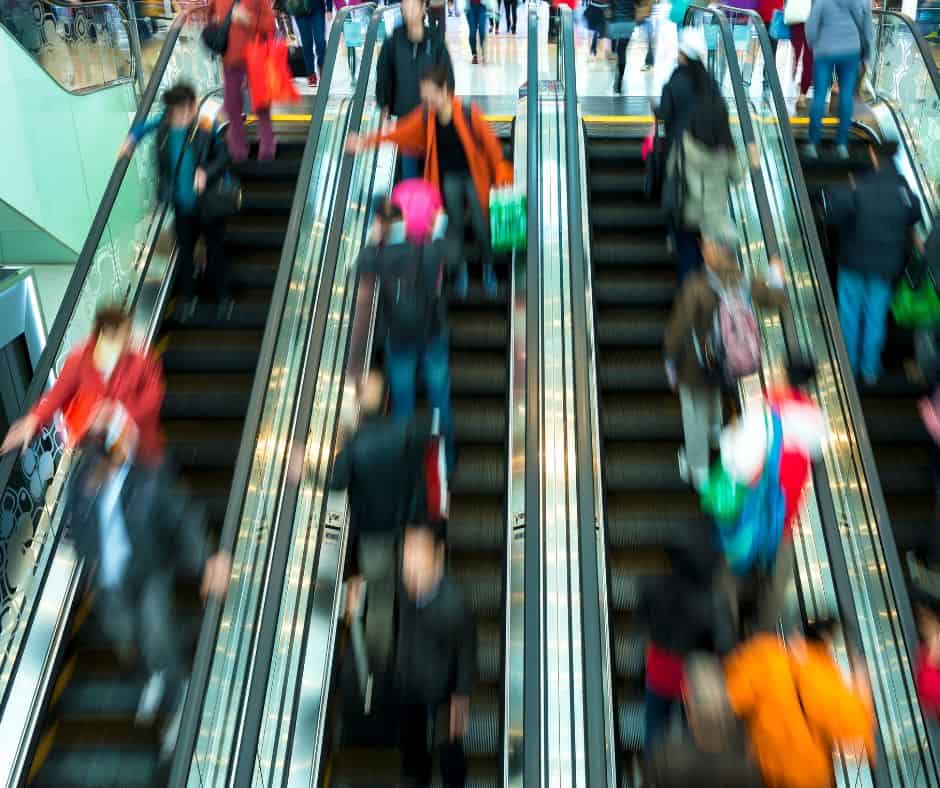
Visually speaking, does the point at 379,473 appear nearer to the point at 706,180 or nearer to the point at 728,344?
the point at 728,344

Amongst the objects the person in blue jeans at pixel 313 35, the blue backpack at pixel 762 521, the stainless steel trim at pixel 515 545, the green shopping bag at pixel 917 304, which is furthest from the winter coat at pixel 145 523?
the person in blue jeans at pixel 313 35

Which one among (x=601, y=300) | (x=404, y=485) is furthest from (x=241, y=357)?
(x=404, y=485)

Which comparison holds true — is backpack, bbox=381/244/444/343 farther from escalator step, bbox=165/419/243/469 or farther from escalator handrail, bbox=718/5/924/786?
escalator handrail, bbox=718/5/924/786

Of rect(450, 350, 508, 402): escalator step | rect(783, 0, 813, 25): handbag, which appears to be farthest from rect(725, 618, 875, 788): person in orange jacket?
rect(783, 0, 813, 25): handbag

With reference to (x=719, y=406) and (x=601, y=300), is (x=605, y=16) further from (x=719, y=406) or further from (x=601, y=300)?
(x=719, y=406)

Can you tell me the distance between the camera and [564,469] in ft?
17.6

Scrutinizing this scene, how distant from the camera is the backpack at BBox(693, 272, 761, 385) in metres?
4.91

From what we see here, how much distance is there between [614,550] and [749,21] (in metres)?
5.27

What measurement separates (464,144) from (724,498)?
3187mm

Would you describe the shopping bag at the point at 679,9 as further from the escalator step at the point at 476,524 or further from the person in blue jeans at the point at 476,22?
the escalator step at the point at 476,524

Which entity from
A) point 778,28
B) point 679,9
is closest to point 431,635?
point 679,9

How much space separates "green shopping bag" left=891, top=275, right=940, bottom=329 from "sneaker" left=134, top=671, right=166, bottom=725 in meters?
4.81

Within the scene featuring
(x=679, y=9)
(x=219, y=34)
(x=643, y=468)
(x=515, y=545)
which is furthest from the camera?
(x=679, y=9)

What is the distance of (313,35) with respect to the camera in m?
10.5
